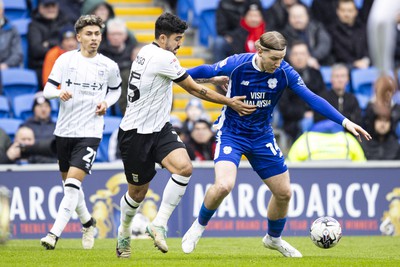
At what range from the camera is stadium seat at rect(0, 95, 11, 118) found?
15.6 m

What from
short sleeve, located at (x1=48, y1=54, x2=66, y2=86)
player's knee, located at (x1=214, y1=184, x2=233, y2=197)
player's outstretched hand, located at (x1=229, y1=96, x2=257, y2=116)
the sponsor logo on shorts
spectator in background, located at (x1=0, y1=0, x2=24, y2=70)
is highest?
player's outstretched hand, located at (x1=229, y1=96, x2=257, y2=116)

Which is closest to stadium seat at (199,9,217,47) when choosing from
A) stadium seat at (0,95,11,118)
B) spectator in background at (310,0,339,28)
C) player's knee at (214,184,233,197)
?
spectator in background at (310,0,339,28)

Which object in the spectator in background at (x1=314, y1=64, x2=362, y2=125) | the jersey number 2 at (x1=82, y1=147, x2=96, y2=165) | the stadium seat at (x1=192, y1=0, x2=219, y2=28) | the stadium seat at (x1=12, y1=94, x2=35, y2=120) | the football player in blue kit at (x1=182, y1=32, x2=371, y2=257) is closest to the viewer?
the football player in blue kit at (x1=182, y1=32, x2=371, y2=257)

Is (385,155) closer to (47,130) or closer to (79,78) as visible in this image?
(47,130)

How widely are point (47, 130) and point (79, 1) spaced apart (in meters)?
4.06

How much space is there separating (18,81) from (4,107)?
903 millimetres

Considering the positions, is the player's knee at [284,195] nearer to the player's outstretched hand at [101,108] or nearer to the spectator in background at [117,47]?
the player's outstretched hand at [101,108]

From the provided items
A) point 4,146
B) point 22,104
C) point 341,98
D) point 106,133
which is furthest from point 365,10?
point 4,146

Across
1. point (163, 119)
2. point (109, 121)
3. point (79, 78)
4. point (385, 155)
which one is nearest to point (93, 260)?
point (163, 119)

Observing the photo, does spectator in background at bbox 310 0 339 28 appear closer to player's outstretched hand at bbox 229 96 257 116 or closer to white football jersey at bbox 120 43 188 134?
player's outstretched hand at bbox 229 96 257 116

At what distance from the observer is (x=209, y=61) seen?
18281mm

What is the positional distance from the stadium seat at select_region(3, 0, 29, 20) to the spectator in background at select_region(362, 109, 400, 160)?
6.97m

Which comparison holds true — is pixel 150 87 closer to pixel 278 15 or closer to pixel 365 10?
pixel 278 15

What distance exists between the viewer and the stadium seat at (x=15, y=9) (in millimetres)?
17641
